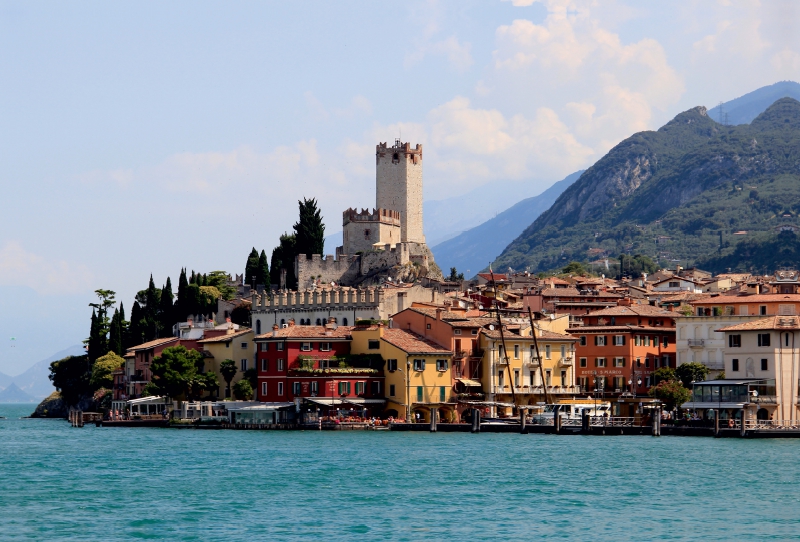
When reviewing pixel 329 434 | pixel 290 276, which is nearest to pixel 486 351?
pixel 329 434

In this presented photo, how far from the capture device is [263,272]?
12912 cm

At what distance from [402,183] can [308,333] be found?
48350mm

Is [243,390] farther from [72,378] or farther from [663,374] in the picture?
[72,378]

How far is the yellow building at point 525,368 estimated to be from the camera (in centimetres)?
9275

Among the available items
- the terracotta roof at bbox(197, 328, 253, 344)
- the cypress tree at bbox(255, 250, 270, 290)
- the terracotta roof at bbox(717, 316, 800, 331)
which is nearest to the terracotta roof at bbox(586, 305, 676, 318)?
the terracotta roof at bbox(717, 316, 800, 331)

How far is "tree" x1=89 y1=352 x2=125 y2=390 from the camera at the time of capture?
A: 394 ft

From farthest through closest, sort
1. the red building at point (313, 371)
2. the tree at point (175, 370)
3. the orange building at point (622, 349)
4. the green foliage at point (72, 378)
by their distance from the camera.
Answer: the green foliage at point (72, 378), the tree at point (175, 370), the orange building at point (622, 349), the red building at point (313, 371)

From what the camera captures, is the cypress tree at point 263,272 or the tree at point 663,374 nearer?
the tree at point 663,374

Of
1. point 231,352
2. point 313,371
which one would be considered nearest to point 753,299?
point 313,371

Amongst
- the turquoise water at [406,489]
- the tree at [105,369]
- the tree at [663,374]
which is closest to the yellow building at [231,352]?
the turquoise water at [406,489]

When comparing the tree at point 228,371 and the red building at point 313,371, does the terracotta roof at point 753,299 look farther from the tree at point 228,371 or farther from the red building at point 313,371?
the tree at point 228,371

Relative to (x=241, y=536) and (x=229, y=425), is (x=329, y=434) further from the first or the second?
(x=241, y=536)

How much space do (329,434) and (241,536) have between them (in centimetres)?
4216

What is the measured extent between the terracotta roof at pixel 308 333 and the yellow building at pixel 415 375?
8.53 feet
